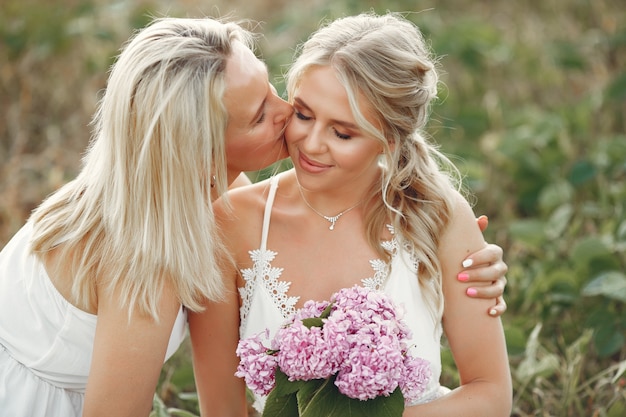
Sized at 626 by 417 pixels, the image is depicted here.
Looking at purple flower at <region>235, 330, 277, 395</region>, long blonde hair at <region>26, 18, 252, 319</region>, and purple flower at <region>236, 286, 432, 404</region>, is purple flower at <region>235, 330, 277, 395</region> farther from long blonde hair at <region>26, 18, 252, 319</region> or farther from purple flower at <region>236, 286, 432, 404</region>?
long blonde hair at <region>26, 18, 252, 319</region>

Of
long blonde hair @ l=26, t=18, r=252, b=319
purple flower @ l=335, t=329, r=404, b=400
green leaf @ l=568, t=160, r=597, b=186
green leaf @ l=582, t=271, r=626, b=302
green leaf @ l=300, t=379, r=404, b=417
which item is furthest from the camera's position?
green leaf @ l=568, t=160, r=597, b=186

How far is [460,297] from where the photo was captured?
9.62 ft

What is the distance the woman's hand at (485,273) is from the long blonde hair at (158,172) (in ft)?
2.77

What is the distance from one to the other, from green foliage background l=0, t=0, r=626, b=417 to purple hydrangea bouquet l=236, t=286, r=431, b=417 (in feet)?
2.88

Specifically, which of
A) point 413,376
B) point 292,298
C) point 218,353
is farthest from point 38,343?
point 413,376

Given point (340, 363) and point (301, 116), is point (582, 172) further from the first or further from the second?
point (340, 363)

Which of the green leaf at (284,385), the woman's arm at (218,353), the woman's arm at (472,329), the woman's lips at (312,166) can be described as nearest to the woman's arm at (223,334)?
the woman's arm at (218,353)

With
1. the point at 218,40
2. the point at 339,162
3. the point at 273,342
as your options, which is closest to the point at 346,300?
the point at 273,342

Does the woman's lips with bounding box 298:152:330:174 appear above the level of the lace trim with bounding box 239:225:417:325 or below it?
above

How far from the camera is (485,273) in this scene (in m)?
2.91

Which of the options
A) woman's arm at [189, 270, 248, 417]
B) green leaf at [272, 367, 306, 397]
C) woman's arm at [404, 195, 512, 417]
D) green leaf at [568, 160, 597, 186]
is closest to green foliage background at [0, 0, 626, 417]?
green leaf at [568, 160, 597, 186]

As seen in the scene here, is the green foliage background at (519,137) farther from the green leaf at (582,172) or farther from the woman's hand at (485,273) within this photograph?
the woman's hand at (485,273)

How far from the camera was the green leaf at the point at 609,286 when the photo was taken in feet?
12.6

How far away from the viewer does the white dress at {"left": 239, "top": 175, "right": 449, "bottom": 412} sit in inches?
114
